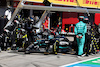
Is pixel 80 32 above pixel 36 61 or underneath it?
above

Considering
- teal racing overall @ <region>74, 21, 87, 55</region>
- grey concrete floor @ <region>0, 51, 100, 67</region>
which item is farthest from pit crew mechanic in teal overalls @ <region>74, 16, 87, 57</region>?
grey concrete floor @ <region>0, 51, 100, 67</region>

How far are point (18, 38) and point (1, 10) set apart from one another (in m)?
6.69

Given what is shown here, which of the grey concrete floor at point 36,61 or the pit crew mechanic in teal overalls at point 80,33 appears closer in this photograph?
the grey concrete floor at point 36,61

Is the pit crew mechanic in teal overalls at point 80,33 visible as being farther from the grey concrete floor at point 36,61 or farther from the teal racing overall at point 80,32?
the grey concrete floor at point 36,61

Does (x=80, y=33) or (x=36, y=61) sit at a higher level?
(x=80, y=33)

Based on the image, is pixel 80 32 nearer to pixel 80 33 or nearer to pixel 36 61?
pixel 80 33

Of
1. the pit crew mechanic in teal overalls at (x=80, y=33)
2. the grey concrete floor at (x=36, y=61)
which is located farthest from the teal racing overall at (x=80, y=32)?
the grey concrete floor at (x=36, y=61)

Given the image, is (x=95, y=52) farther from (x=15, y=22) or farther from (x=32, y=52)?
(x=15, y=22)

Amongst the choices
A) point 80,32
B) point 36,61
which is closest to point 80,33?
point 80,32

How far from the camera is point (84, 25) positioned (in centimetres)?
775

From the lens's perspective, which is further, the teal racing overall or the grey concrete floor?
the teal racing overall

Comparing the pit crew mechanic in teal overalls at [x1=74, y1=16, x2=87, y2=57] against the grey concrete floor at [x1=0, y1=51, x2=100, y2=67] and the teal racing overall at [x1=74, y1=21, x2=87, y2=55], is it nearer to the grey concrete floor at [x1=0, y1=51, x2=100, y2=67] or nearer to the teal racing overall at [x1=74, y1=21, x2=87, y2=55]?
the teal racing overall at [x1=74, y1=21, x2=87, y2=55]

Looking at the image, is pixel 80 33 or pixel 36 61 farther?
pixel 80 33

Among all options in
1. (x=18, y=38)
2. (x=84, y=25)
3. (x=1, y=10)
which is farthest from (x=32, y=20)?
(x=1, y=10)
